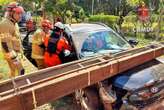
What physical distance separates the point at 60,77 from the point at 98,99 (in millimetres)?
1315

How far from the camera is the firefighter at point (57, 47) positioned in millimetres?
5883

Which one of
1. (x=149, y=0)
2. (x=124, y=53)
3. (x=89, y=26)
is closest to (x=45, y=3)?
(x=149, y=0)

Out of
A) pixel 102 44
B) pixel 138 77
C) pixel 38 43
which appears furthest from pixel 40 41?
pixel 138 77

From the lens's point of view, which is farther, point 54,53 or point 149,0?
point 149,0

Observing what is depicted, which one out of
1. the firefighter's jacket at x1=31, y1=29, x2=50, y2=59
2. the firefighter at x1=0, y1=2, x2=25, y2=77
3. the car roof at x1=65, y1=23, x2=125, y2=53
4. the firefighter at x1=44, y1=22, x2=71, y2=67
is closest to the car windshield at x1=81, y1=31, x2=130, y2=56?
the car roof at x1=65, y1=23, x2=125, y2=53

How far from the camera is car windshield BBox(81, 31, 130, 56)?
5.88 m

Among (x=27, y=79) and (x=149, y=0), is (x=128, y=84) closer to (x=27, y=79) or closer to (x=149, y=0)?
(x=27, y=79)

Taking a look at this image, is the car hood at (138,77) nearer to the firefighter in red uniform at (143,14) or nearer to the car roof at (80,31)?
the car roof at (80,31)

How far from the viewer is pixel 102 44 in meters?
6.10

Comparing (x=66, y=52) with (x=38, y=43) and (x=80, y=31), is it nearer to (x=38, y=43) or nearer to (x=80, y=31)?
(x=80, y=31)

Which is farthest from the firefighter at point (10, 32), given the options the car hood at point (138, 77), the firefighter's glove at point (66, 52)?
the car hood at point (138, 77)

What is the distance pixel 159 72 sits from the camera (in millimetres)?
4762

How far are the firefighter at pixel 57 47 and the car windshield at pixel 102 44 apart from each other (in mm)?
383

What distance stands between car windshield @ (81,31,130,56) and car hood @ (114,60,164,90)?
1012mm
